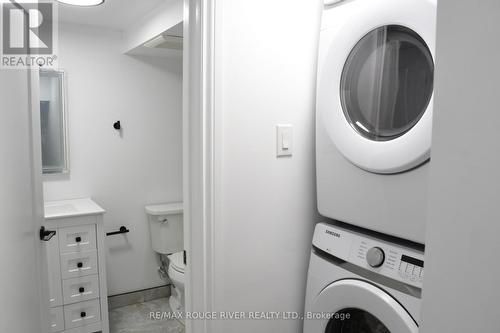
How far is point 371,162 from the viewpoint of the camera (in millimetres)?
1091

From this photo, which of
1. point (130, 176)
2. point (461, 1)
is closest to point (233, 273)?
point (461, 1)

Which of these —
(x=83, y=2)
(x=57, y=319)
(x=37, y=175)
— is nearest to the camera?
(x=37, y=175)

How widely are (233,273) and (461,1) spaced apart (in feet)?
3.38

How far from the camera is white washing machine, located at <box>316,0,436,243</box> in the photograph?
3.22ft

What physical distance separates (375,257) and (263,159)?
0.48 m

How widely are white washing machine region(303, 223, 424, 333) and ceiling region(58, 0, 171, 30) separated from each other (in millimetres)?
1676

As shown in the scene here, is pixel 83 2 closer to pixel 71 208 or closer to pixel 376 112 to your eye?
pixel 71 208

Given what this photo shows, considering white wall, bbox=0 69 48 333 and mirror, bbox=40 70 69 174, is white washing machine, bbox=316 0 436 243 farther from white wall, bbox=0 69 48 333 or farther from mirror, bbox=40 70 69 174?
mirror, bbox=40 70 69 174

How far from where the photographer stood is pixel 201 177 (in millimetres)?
1167

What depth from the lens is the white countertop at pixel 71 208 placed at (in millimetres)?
2219

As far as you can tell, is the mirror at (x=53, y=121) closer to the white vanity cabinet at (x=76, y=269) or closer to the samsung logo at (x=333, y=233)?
the white vanity cabinet at (x=76, y=269)

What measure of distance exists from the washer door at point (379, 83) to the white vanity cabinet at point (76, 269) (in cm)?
175

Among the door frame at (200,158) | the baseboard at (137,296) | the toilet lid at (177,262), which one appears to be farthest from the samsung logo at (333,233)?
the baseboard at (137,296)

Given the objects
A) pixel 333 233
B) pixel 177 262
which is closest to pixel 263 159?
pixel 333 233
